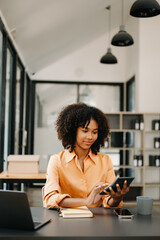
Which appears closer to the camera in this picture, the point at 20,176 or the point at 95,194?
the point at 95,194

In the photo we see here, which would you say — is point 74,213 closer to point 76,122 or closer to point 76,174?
point 76,174

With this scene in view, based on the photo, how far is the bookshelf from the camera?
6062 mm

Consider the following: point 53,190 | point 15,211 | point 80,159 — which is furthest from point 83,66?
point 15,211

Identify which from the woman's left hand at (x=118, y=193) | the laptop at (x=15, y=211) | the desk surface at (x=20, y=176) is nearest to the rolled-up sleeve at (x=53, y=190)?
the woman's left hand at (x=118, y=193)

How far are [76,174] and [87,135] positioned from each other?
0.85 ft

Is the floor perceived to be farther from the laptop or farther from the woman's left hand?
the laptop

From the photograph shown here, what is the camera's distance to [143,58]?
21.2ft

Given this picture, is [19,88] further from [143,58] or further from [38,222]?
[38,222]

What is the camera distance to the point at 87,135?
6.77 ft

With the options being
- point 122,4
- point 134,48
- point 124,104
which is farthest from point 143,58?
point 124,104

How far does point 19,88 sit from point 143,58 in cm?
246

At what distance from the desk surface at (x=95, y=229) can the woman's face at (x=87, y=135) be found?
507 millimetres

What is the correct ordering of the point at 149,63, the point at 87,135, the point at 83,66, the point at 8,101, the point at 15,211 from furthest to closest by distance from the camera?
the point at 83,66, the point at 149,63, the point at 8,101, the point at 87,135, the point at 15,211

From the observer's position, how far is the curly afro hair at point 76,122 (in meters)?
2.09
